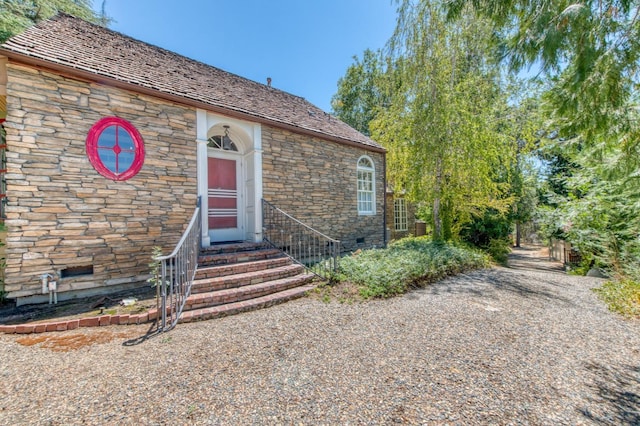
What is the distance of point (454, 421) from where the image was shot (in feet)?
6.57

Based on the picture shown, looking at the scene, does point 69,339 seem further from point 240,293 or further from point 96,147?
point 96,147

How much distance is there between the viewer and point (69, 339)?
10.7 feet

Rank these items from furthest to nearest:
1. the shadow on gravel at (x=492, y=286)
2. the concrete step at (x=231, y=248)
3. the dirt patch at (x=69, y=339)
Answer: the concrete step at (x=231, y=248) → the shadow on gravel at (x=492, y=286) → the dirt patch at (x=69, y=339)

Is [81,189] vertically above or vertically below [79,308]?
above

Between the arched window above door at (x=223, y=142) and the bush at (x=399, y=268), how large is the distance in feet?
13.3

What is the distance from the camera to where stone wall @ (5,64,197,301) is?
4.06m

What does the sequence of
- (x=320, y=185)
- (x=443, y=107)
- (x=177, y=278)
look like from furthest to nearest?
(x=443, y=107)
(x=320, y=185)
(x=177, y=278)

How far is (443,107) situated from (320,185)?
4.57 m

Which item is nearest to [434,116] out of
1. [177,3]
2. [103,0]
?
[177,3]

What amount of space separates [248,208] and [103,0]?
9.38m

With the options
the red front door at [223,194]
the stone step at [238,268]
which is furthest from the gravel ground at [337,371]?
the red front door at [223,194]

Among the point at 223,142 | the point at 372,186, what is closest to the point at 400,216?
the point at 372,186

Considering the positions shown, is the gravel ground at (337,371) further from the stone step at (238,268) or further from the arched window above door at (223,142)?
the arched window above door at (223,142)

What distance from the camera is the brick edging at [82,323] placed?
3.44 metres
